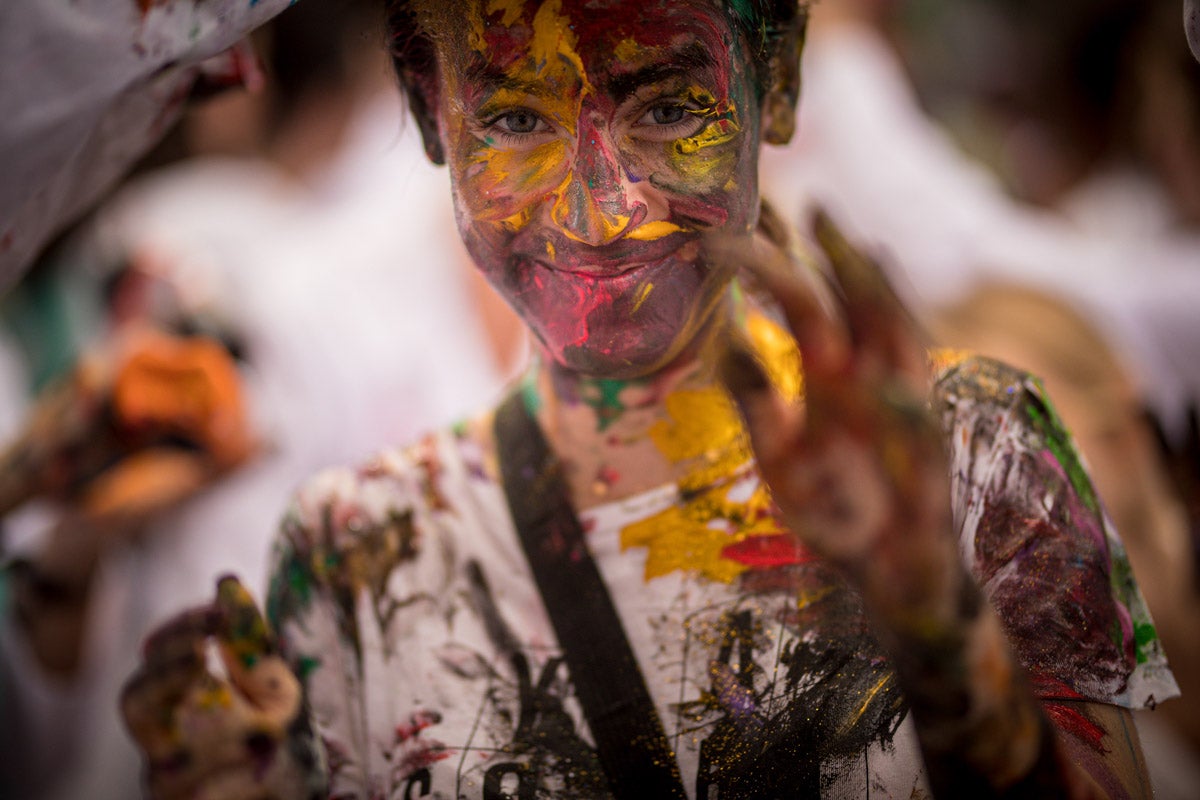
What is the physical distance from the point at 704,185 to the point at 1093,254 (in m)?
2.78

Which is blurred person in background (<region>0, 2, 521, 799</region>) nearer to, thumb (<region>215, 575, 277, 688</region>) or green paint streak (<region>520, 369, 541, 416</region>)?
green paint streak (<region>520, 369, 541, 416</region>)

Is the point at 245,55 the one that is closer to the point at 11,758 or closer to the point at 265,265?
the point at 11,758

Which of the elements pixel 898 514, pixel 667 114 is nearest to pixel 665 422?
pixel 667 114

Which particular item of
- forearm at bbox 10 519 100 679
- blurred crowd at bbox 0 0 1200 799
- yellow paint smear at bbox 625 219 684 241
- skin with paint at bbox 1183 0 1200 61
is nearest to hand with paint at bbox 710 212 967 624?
blurred crowd at bbox 0 0 1200 799

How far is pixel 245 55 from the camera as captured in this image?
4.66ft

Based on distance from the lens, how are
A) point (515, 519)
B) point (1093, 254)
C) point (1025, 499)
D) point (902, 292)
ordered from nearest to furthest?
point (902, 292), point (1025, 499), point (515, 519), point (1093, 254)

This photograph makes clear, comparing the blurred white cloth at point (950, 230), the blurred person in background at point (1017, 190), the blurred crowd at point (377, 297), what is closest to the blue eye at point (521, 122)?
the blurred crowd at point (377, 297)

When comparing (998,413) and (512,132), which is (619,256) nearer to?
(512,132)

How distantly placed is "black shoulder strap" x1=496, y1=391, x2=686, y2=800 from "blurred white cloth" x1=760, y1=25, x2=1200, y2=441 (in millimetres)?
1979

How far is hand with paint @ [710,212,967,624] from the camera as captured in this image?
0.80m

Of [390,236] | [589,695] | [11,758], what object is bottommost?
[589,695]

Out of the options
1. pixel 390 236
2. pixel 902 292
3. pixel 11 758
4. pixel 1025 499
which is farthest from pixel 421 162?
pixel 390 236

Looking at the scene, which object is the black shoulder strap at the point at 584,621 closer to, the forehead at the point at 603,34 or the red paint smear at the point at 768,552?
the red paint smear at the point at 768,552

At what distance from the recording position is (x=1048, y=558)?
1062mm
